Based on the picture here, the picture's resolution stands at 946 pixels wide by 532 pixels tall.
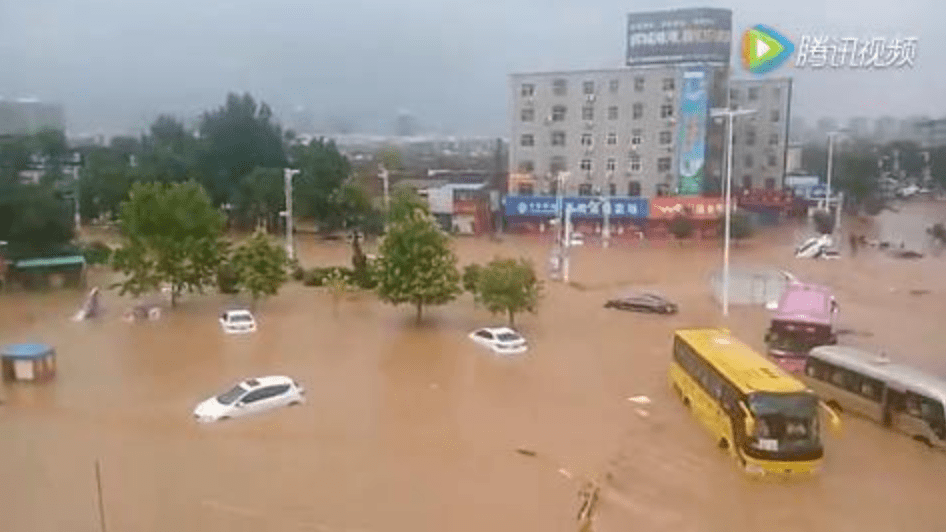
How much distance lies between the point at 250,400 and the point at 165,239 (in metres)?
9.86

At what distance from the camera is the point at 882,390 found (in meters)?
14.9

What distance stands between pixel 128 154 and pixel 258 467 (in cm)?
6168

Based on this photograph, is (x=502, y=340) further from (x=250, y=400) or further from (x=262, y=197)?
(x=262, y=197)

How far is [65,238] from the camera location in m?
29.6

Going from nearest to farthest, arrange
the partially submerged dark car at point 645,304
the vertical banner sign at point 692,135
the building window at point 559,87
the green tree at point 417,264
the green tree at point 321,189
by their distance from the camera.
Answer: the green tree at point 417,264 → the partially submerged dark car at point 645,304 → the green tree at point 321,189 → the vertical banner sign at point 692,135 → the building window at point 559,87

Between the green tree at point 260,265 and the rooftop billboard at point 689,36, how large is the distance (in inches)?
1289

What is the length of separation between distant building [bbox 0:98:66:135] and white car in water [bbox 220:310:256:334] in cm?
5840

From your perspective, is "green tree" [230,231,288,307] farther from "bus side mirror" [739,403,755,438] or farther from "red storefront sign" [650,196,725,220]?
"red storefront sign" [650,196,725,220]

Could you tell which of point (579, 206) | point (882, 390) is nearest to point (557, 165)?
point (579, 206)

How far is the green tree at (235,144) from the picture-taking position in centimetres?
5288

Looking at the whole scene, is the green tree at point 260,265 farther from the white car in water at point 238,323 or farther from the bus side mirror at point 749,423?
the bus side mirror at point 749,423

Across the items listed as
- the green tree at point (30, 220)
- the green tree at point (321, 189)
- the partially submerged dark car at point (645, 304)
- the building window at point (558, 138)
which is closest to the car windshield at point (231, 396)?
the partially submerged dark car at point (645, 304)

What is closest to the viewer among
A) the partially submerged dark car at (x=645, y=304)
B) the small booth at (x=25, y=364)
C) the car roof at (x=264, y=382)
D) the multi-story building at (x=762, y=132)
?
the car roof at (x=264, y=382)

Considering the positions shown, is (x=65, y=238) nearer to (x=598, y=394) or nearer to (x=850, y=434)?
(x=598, y=394)
